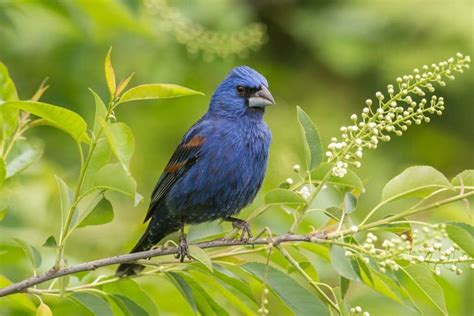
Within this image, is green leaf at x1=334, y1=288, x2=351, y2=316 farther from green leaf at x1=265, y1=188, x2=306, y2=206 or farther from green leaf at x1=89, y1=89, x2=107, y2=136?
green leaf at x1=89, y1=89, x2=107, y2=136

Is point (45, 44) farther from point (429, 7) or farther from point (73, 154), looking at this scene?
point (429, 7)

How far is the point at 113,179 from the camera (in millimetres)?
2492

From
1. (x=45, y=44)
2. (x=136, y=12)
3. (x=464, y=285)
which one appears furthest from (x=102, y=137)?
(x=45, y=44)

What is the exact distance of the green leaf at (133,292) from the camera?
112 inches

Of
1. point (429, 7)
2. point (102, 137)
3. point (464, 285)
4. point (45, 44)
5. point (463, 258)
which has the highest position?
point (429, 7)

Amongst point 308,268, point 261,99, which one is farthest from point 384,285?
point 261,99

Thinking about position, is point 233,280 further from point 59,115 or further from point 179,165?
point 179,165

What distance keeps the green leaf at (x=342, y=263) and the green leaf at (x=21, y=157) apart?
3.82 feet

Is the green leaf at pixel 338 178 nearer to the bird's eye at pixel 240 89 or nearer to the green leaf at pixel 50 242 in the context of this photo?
the green leaf at pixel 50 242

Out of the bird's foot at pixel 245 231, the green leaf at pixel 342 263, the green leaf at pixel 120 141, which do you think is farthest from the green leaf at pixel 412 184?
the green leaf at pixel 120 141

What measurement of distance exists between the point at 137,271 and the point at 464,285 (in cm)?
161

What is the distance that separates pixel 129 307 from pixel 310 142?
703mm

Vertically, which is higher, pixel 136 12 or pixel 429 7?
pixel 429 7

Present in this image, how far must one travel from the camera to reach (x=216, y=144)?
380cm
